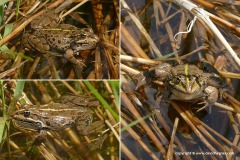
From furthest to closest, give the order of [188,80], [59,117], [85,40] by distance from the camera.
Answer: [59,117]
[85,40]
[188,80]

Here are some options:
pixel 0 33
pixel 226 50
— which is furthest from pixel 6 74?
pixel 226 50

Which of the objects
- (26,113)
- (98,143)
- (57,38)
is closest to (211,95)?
(98,143)

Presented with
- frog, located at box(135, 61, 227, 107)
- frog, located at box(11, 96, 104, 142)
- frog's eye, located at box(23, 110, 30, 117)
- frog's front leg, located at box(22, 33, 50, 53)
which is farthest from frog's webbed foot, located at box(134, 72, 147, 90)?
frog's eye, located at box(23, 110, 30, 117)

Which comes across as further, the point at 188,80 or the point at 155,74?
the point at 155,74

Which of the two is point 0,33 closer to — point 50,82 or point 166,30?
point 50,82

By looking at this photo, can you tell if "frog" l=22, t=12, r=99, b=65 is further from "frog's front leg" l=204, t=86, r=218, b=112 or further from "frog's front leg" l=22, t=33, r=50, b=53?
"frog's front leg" l=204, t=86, r=218, b=112

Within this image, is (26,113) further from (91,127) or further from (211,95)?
(211,95)

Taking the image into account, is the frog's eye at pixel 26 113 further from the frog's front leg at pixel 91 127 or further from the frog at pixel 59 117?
the frog's front leg at pixel 91 127
